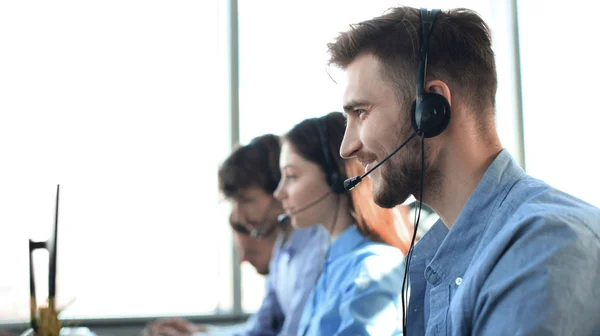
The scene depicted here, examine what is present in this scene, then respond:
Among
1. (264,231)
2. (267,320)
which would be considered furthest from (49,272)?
(264,231)

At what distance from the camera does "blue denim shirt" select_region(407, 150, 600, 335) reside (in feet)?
2.71

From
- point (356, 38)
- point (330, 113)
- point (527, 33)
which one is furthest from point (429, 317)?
point (527, 33)

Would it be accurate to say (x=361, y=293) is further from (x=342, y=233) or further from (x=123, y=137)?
(x=123, y=137)

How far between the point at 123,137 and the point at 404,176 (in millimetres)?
2225

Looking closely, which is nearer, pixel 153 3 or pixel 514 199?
pixel 514 199

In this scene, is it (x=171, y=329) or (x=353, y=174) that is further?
(x=171, y=329)

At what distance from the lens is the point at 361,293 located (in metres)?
1.54

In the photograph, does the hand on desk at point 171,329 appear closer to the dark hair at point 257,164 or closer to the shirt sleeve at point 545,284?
the dark hair at point 257,164

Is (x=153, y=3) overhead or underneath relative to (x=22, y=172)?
overhead

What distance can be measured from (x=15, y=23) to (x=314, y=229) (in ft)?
5.53

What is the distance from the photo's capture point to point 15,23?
3.00 meters

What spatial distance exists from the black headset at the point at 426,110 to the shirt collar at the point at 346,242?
74cm

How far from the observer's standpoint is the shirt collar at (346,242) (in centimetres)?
178

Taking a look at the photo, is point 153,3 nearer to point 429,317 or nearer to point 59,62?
point 59,62
